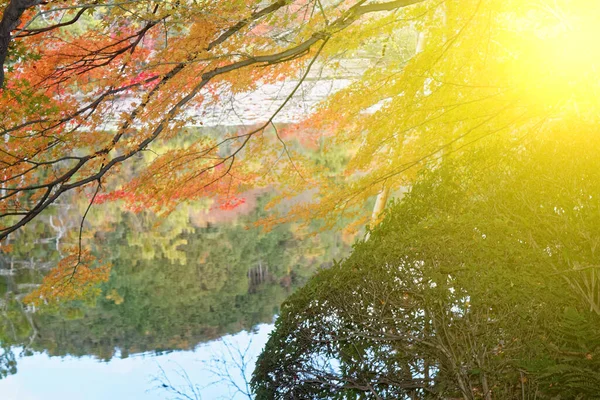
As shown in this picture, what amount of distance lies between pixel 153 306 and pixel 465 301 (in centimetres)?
820

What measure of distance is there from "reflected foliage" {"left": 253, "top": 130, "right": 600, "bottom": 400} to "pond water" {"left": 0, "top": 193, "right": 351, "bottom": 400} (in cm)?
249

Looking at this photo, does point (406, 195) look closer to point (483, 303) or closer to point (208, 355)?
point (483, 303)

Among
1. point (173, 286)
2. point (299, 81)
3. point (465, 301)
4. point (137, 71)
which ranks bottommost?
point (173, 286)

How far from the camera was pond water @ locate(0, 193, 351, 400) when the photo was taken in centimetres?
821

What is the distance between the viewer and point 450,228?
133 inches

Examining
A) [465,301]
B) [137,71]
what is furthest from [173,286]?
[465,301]

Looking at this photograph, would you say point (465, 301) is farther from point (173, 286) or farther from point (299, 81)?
point (173, 286)

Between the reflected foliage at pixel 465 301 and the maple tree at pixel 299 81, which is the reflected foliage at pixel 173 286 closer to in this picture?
the maple tree at pixel 299 81

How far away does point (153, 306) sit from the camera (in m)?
10.7

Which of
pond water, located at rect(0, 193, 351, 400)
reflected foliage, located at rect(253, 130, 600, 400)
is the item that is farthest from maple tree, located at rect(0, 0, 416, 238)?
pond water, located at rect(0, 193, 351, 400)

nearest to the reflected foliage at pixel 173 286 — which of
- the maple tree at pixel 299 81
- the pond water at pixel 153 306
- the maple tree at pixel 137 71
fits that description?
the pond water at pixel 153 306

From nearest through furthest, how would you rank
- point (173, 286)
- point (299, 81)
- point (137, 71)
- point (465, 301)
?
point (465, 301)
point (137, 71)
point (299, 81)
point (173, 286)

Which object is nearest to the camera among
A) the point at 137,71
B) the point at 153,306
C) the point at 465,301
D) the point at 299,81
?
the point at 465,301

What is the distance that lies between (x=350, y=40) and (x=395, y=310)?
313cm
